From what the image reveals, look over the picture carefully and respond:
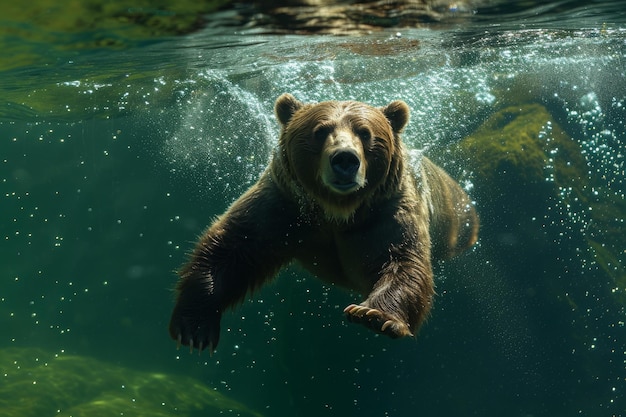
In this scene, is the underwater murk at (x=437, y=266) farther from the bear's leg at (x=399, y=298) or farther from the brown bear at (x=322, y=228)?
the bear's leg at (x=399, y=298)

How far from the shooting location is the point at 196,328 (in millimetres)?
5391

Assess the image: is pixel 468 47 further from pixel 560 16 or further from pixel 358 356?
pixel 358 356

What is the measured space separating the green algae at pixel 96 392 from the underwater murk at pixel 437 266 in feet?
0.17

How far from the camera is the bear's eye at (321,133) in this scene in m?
5.49

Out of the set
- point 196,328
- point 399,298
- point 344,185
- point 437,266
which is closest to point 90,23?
point 196,328

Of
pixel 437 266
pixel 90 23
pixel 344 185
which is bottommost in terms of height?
pixel 437 266

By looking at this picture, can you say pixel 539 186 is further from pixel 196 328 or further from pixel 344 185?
pixel 196 328

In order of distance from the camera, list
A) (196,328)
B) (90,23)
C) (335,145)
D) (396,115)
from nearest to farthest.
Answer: (335,145)
(196,328)
(396,115)
(90,23)

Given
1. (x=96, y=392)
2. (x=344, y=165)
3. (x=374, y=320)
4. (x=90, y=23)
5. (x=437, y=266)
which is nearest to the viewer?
(x=374, y=320)

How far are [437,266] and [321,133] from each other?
4444mm

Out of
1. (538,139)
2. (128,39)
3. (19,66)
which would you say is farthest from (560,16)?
(19,66)

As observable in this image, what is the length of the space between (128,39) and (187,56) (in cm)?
206

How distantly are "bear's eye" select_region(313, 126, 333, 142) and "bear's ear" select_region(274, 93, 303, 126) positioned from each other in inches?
36.8

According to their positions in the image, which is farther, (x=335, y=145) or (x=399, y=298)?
(x=335, y=145)
